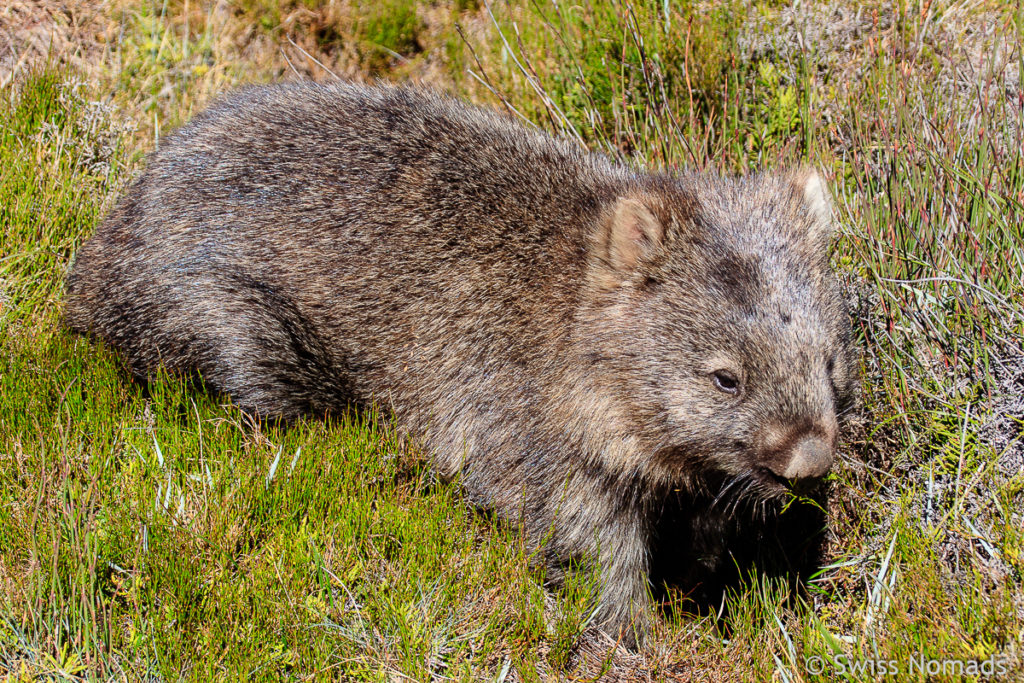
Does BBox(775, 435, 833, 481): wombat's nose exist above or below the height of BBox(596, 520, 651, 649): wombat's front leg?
above

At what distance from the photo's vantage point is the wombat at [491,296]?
365 centimetres

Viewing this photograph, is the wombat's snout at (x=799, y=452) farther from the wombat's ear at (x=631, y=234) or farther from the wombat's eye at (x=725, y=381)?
the wombat's ear at (x=631, y=234)

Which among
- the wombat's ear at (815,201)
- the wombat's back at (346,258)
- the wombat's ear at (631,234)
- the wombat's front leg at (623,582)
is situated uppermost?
the wombat's ear at (815,201)

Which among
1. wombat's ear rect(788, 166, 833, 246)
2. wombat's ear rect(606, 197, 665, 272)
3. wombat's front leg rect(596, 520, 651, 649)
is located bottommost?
wombat's front leg rect(596, 520, 651, 649)

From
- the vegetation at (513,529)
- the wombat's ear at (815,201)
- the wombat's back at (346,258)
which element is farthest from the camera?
the wombat's back at (346,258)

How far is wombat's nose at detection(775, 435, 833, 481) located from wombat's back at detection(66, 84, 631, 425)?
108cm

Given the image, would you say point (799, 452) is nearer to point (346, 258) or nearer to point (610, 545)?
point (610, 545)

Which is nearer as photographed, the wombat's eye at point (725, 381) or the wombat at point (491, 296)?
the wombat's eye at point (725, 381)

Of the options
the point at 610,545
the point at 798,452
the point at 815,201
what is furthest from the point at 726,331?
the point at 610,545

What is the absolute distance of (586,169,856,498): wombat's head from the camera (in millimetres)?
3453

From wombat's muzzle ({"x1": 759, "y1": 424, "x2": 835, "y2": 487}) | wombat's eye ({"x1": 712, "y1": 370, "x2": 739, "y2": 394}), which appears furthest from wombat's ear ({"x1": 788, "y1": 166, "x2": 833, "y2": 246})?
wombat's muzzle ({"x1": 759, "y1": 424, "x2": 835, "y2": 487})

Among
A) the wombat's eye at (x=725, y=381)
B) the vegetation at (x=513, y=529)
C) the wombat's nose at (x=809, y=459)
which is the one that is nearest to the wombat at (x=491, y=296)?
the wombat's eye at (x=725, y=381)

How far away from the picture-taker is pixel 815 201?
398cm

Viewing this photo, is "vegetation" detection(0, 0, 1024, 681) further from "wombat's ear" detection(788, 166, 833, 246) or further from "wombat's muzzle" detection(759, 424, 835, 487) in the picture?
"wombat's muzzle" detection(759, 424, 835, 487)
